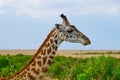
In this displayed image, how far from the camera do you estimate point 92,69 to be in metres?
12.5

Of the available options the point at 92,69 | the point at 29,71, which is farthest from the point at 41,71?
the point at 92,69

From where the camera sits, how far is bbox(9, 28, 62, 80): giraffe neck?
8.89m

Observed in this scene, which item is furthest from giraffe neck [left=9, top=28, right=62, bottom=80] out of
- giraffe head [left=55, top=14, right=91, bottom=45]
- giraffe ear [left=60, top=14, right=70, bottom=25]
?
giraffe ear [left=60, top=14, right=70, bottom=25]

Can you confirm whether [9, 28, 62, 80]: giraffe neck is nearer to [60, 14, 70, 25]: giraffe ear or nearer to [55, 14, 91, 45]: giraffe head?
[55, 14, 91, 45]: giraffe head

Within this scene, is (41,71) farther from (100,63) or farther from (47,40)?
(100,63)

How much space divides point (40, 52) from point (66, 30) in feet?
2.11

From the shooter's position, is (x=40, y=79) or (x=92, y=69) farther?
(x=92, y=69)

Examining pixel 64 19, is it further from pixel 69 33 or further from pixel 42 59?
pixel 42 59

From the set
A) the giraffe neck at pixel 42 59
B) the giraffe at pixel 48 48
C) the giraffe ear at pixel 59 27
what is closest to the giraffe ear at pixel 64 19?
the giraffe at pixel 48 48

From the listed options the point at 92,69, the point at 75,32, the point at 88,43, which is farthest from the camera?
the point at 92,69

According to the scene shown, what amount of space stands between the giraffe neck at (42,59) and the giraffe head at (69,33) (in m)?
0.11

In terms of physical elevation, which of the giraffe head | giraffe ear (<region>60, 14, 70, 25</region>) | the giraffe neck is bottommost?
the giraffe neck

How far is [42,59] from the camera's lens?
30.0 ft

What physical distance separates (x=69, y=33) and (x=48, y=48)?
546 mm
